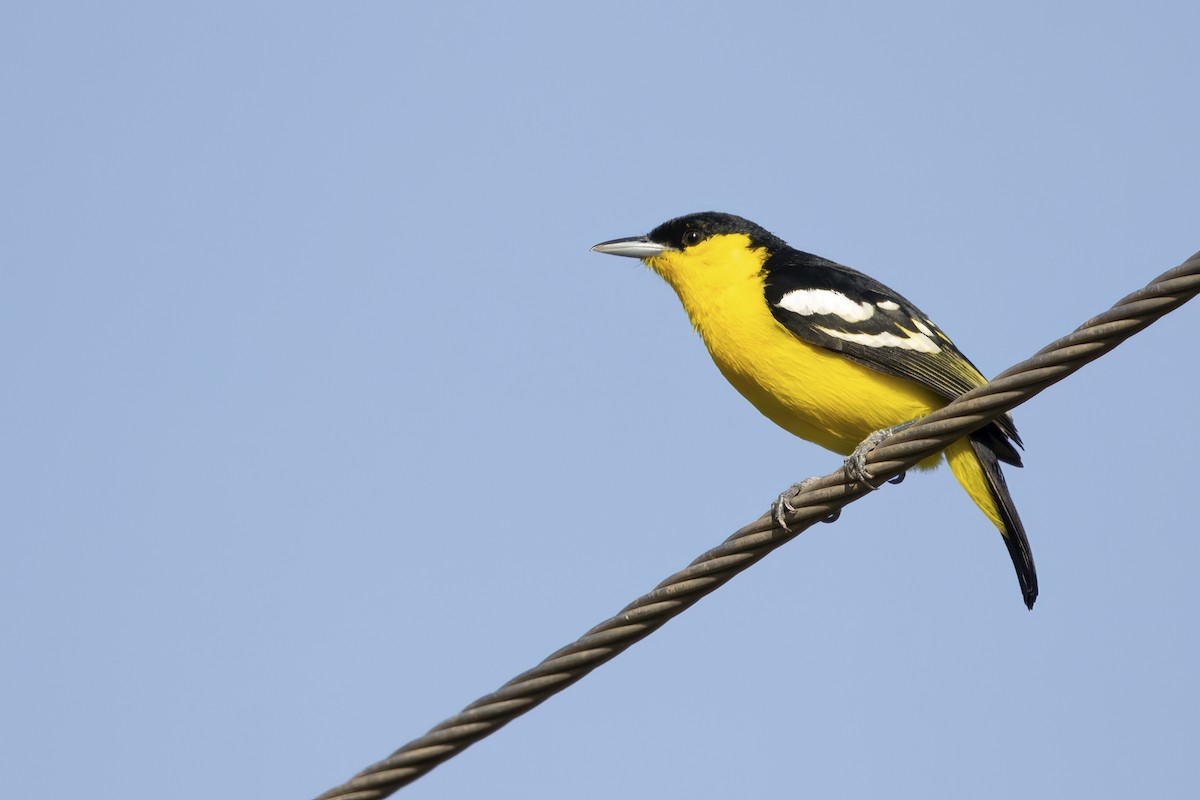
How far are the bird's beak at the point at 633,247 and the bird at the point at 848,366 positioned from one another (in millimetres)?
946

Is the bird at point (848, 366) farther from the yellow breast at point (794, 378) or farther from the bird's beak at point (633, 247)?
the bird's beak at point (633, 247)

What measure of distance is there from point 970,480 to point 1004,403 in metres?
2.87

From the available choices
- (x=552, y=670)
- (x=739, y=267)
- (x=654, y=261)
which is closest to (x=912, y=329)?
(x=739, y=267)

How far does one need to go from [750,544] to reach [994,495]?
2760 mm

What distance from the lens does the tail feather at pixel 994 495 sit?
625cm

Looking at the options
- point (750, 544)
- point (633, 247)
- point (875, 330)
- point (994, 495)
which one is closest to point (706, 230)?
point (633, 247)

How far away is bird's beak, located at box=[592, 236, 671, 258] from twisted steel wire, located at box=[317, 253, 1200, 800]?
399 centimetres

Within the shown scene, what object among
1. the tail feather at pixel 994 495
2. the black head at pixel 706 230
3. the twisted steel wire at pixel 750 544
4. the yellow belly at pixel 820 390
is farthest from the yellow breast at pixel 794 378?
the twisted steel wire at pixel 750 544

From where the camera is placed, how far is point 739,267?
743 centimetres

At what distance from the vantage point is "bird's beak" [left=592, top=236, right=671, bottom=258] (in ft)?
26.3

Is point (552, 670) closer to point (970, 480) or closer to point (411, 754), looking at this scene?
point (411, 754)

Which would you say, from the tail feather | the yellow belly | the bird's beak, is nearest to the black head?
the bird's beak

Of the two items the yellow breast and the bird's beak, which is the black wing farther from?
the bird's beak

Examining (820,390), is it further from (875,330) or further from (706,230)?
(706,230)
